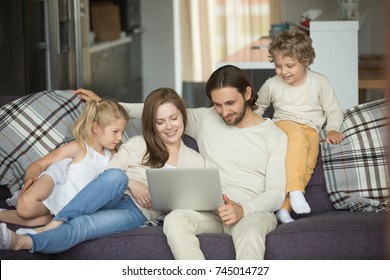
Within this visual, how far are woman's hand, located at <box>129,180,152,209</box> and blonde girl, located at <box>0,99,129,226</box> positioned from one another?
149mm

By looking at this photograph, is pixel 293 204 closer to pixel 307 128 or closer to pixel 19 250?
pixel 307 128

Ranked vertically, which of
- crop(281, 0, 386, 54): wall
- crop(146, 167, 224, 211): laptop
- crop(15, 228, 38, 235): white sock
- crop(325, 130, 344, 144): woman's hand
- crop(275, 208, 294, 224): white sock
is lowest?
crop(275, 208, 294, 224): white sock

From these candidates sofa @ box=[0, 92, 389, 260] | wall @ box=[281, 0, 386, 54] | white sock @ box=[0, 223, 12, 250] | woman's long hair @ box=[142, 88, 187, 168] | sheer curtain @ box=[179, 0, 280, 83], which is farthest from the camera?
sheer curtain @ box=[179, 0, 280, 83]

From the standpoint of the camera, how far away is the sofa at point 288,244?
2.44 m

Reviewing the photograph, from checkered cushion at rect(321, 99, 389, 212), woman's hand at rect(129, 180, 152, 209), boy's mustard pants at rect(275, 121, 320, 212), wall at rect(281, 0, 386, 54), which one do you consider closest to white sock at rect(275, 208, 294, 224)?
boy's mustard pants at rect(275, 121, 320, 212)

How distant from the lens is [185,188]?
2502 millimetres

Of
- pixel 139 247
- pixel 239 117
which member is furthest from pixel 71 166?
pixel 239 117

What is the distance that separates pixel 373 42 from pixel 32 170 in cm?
452

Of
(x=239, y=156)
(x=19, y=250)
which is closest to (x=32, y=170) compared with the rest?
(x=19, y=250)

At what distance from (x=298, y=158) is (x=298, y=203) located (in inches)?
5.9

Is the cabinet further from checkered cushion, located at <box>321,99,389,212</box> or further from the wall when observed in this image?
the wall

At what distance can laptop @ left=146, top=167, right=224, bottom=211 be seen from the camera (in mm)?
2439
